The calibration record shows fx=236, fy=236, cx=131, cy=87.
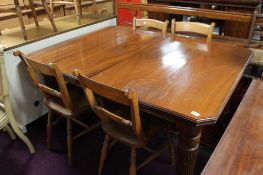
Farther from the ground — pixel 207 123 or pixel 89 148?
pixel 207 123

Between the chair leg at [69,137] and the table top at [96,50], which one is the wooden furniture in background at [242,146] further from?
the chair leg at [69,137]

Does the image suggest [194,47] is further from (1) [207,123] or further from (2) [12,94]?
(2) [12,94]

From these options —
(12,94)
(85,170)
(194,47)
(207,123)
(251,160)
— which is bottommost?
(85,170)

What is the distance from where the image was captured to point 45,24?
2.77 m

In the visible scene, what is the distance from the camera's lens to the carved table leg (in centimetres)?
119

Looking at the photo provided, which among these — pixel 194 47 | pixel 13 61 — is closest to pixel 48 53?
pixel 13 61

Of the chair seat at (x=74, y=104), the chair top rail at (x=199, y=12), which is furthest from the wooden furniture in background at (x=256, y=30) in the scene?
the chair seat at (x=74, y=104)

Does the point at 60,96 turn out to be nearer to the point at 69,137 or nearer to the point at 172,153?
the point at 69,137

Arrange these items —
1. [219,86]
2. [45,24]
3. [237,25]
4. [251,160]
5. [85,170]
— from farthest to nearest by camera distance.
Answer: [237,25] → [45,24] → [85,170] → [219,86] → [251,160]

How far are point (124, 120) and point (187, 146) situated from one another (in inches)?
14.4

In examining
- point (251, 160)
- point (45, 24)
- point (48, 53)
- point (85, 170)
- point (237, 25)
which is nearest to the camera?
point (251, 160)

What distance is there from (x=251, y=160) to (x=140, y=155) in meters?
1.07

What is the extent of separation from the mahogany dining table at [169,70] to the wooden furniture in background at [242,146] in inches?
5.3

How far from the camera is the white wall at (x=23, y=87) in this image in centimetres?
201
